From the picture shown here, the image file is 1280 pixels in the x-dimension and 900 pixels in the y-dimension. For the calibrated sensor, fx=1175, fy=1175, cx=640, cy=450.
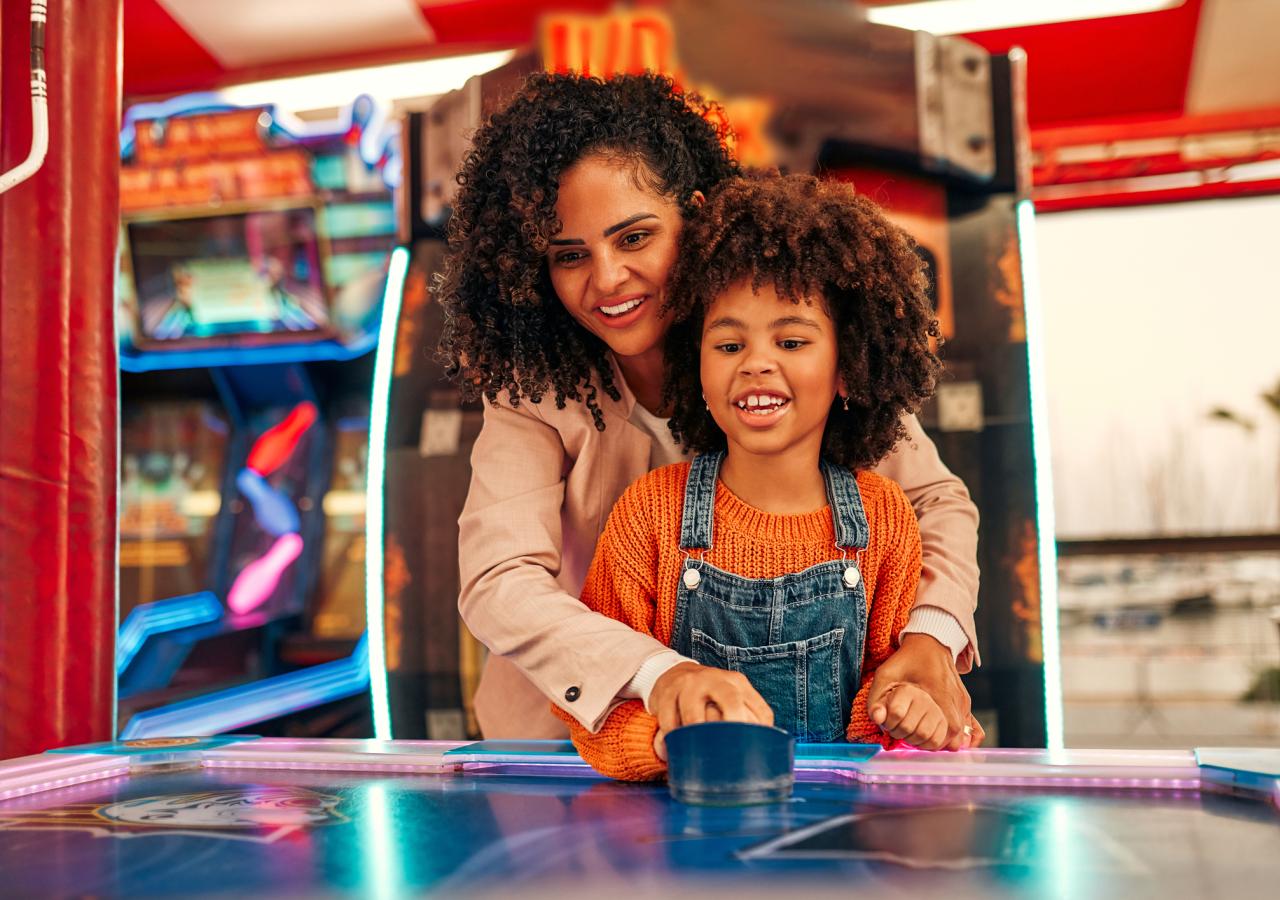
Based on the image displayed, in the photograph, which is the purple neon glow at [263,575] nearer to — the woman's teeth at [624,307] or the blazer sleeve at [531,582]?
the blazer sleeve at [531,582]

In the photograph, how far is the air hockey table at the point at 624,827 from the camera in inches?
20.4

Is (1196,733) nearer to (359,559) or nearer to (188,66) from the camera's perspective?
(359,559)

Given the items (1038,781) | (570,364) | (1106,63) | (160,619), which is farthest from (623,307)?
(1106,63)

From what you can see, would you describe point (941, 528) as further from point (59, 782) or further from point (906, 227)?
point (59, 782)

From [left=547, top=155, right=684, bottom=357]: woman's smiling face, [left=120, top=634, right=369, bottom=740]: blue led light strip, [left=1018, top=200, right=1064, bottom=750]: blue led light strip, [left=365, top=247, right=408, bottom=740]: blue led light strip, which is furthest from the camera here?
[left=120, top=634, right=369, bottom=740]: blue led light strip

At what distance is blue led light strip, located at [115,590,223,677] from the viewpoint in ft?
8.60

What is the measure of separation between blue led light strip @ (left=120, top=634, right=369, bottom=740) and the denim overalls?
127cm

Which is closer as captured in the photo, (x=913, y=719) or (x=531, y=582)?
(x=913, y=719)

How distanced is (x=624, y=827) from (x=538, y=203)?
0.66 meters

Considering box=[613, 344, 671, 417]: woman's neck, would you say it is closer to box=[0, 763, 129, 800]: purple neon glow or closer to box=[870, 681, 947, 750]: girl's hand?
box=[870, 681, 947, 750]: girl's hand

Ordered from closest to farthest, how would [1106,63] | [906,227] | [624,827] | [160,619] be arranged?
[624,827]
[906,227]
[160,619]
[1106,63]

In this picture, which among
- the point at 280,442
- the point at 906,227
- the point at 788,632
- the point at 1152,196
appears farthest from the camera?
the point at 1152,196

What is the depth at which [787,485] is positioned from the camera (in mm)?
1053

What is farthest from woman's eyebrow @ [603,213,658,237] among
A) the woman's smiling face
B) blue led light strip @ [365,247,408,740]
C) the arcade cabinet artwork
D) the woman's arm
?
the arcade cabinet artwork
